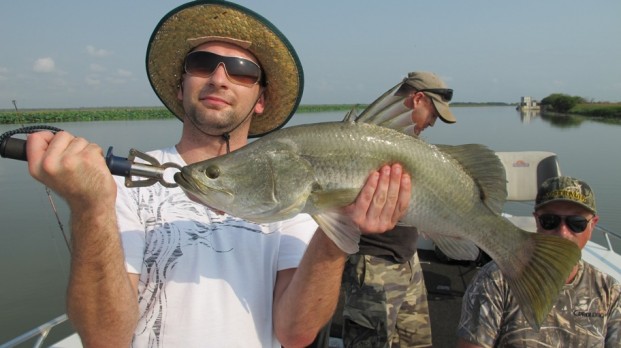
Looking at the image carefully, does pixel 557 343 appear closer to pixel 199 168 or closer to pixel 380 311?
pixel 380 311

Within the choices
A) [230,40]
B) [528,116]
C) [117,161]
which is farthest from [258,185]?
[528,116]

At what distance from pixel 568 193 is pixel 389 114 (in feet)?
6.21

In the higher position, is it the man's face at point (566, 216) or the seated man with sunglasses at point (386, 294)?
the man's face at point (566, 216)

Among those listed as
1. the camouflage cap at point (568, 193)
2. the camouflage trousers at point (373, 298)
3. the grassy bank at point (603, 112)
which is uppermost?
the camouflage cap at point (568, 193)

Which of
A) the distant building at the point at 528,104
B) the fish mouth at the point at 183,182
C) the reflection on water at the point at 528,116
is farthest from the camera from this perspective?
the distant building at the point at 528,104

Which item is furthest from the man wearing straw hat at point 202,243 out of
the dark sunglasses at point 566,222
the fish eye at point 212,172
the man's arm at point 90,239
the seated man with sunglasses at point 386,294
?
the dark sunglasses at point 566,222

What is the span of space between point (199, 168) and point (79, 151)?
517 mm

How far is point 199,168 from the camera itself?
1975 millimetres

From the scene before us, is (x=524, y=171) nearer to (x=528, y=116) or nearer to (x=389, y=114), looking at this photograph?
(x=389, y=114)

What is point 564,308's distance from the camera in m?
2.88

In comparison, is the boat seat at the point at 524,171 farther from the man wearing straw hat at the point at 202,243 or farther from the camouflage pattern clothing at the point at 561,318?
the man wearing straw hat at the point at 202,243

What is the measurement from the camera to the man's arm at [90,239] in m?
1.58

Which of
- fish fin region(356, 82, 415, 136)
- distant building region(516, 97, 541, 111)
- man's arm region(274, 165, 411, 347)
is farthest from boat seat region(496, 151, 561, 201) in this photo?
distant building region(516, 97, 541, 111)

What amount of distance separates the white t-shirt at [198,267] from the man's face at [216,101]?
1.52 feet
